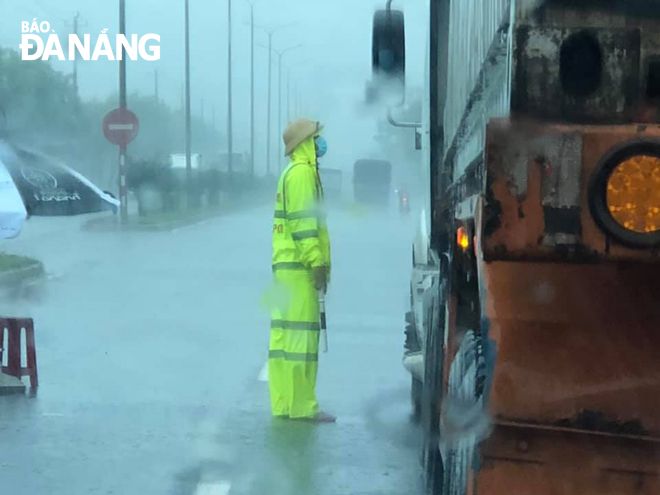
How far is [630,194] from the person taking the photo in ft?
9.30

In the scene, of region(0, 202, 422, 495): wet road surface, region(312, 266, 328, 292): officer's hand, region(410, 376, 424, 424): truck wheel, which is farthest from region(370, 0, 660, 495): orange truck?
region(410, 376, 424, 424): truck wheel

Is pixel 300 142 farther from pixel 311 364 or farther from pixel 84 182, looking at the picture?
pixel 84 182

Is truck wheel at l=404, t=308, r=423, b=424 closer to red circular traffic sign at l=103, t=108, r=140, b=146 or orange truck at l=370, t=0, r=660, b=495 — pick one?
orange truck at l=370, t=0, r=660, b=495

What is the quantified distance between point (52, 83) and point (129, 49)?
39.0 feet

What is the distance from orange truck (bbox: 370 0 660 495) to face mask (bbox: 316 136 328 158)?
5.11 metres

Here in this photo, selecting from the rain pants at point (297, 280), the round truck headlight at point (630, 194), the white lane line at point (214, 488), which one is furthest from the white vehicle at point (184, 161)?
the round truck headlight at point (630, 194)

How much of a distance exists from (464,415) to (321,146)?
5.04 meters

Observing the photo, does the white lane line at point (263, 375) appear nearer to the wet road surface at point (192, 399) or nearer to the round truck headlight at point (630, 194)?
the wet road surface at point (192, 399)

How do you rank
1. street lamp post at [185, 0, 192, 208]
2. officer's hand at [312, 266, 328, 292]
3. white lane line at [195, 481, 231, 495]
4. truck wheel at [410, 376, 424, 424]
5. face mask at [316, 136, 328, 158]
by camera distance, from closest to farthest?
white lane line at [195, 481, 231, 495], officer's hand at [312, 266, 328, 292], truck wheel at [410, 376, 424, 424], face mask at [316, 136, 328, 158], street lamp post at [185, 0, 192, 208]

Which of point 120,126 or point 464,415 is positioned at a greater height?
point 120,126

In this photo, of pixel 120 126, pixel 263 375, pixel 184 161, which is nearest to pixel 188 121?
pixel 184 161

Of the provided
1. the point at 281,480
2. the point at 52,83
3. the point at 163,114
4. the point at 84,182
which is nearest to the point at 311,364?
the point at 281,480

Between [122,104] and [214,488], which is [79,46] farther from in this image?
[214,488]

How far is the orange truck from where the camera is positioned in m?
2.86
